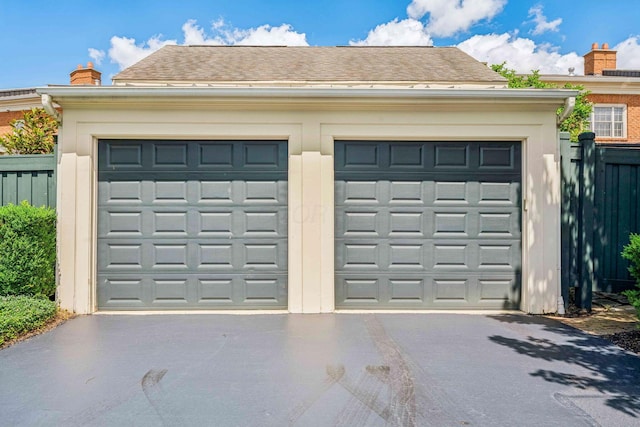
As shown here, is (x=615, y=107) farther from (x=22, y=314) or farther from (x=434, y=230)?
(x=22, y=314)

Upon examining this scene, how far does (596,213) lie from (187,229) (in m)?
6.18

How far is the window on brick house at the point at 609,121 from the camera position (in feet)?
55.6

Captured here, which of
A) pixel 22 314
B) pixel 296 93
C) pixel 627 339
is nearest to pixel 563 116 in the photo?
pixel 627 339

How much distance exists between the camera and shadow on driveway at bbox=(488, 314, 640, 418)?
3.10 m

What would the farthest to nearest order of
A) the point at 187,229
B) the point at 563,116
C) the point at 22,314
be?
the point at 187,229 → the point at 563,116 → the point at 22,314

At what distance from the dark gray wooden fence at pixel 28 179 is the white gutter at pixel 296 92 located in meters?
1.13

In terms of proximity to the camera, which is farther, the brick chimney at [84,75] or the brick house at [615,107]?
the brick house at [615,107]

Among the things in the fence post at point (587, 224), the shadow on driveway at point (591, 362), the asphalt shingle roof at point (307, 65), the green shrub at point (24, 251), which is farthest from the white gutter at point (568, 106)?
the green shrub at point (24, 251)

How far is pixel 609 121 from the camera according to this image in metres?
17.0

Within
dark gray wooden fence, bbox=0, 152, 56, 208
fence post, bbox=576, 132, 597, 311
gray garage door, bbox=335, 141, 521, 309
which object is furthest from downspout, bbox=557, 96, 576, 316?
dark gray wooden fence, bbox=0, 152, 56, 208

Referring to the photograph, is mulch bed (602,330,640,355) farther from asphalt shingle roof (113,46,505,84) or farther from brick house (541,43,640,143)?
brick house (541,43,640,143)

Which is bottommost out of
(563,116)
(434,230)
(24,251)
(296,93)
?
(24,251)

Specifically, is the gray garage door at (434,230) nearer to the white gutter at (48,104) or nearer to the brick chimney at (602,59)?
the white gutter at (48,104)

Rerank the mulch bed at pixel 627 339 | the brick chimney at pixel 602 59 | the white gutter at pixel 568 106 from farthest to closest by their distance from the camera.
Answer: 1. the brick chimney at pixel 602 59
2. the white gutter at pixel 568 106
3. the mulch bed at pixel 627 339
